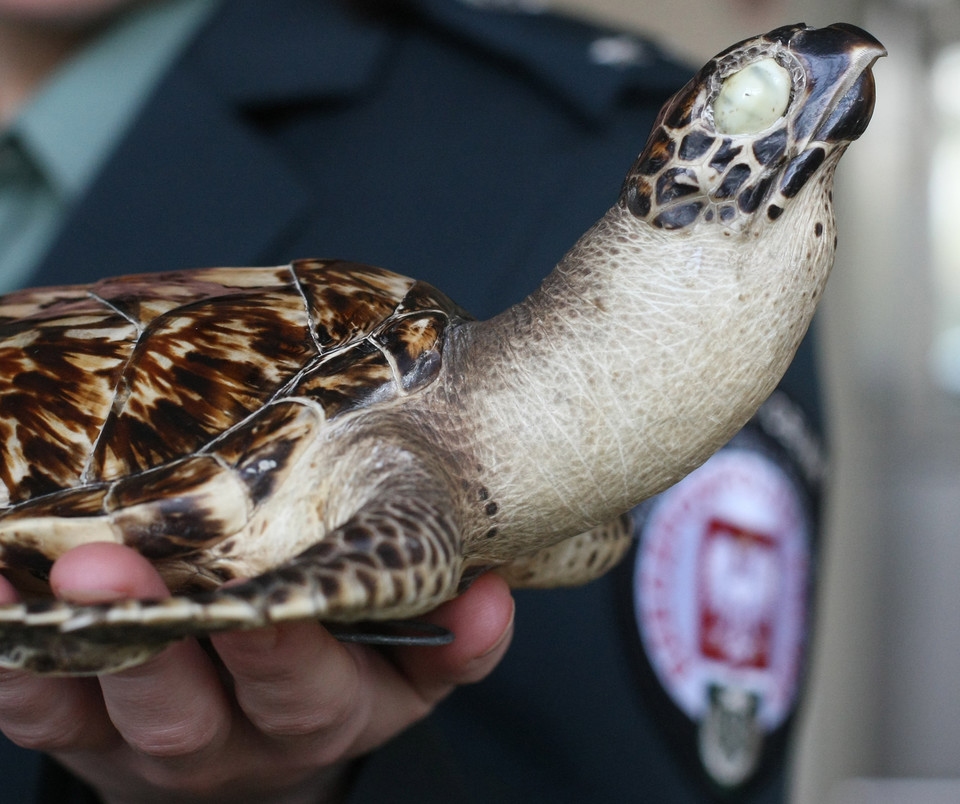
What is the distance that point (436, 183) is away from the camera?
109cm

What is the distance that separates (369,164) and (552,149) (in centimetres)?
23

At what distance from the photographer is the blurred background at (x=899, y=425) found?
2537 millimetres

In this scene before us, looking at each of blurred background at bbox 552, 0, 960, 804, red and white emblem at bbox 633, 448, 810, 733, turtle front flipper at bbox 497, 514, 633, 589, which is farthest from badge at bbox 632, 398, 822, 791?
blurred background at bbox 552, 0, 960, 804

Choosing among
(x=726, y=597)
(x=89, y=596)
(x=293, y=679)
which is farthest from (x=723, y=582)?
(x=89, y=596)

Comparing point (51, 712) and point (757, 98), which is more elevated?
point (757, 98)

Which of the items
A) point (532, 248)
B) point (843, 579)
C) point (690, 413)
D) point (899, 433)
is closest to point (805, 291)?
point (690, 413)

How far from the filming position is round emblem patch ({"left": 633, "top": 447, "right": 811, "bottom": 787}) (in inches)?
37.5

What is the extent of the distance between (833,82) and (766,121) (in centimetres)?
4

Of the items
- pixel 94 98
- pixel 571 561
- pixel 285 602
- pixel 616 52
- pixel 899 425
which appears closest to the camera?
pixel 285 602

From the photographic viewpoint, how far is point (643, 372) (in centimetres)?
51

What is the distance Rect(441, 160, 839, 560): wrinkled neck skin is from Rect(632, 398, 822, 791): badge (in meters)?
0.44

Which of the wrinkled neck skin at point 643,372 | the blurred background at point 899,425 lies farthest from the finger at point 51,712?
the blurred background at point 899,425

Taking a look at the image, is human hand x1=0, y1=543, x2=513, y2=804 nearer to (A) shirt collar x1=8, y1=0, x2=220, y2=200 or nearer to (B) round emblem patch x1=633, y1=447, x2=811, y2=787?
(B) round emblem patch x1=633, y1=447, x2=811, y2=787

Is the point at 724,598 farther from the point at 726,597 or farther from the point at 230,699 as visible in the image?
the point at 230,699
